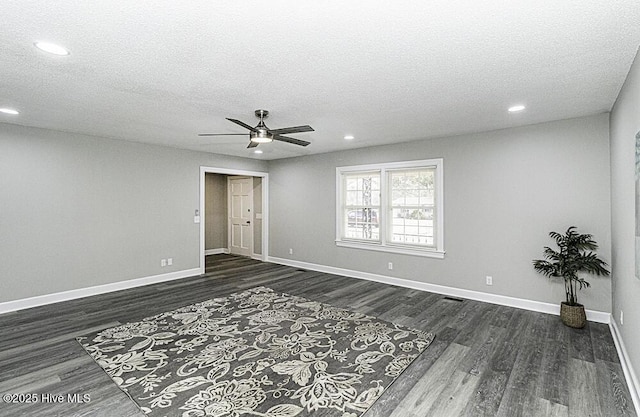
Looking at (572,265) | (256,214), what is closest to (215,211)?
(256,214)

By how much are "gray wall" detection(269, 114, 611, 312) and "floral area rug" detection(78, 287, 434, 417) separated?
1911 millimetres

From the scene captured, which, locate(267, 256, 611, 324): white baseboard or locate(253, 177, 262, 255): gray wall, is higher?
locate(253, 177, 262, 255): gray wall

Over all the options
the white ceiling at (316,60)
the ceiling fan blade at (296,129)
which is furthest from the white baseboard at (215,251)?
the ceiling fan blade at (296,129)

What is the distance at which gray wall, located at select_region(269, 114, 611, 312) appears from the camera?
396 centimetres

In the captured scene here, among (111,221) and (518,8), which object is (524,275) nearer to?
(518,8)

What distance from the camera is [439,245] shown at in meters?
5.26

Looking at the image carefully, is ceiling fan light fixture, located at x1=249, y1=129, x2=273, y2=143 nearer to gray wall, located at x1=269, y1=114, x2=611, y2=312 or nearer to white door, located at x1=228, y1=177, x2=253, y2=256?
gray wall, located at x1=269, y1=114, x2=611, y2=312

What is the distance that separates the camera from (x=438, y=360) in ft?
9.78

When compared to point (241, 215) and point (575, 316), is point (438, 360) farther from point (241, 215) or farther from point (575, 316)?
point (241, 215)

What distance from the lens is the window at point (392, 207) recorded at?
5.41 meters

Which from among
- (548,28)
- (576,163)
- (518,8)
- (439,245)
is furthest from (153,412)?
(576,163)

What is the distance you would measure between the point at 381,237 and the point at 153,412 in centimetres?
455

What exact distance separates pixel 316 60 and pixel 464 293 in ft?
14.0

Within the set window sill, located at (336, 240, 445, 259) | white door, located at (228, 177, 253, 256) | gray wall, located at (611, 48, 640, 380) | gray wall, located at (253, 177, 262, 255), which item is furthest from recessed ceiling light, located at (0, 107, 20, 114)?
gray wall, located at (611, 48, 640, 380)
